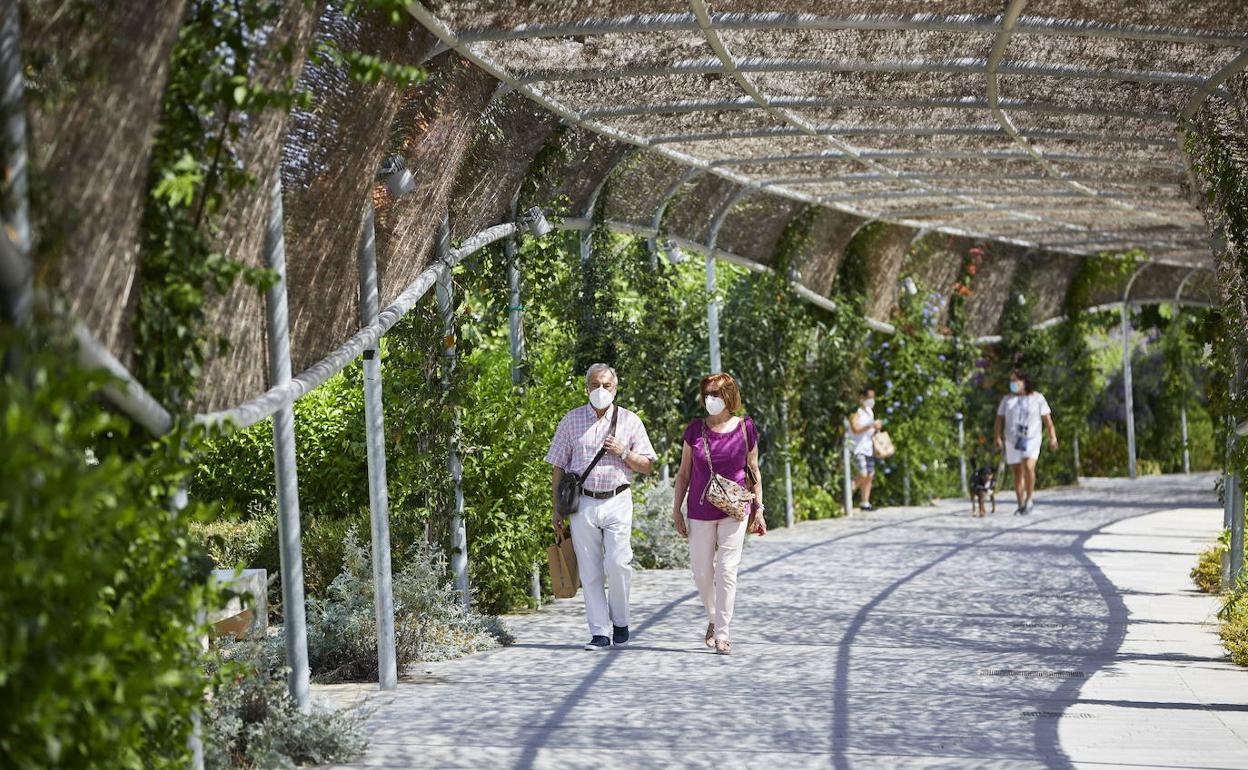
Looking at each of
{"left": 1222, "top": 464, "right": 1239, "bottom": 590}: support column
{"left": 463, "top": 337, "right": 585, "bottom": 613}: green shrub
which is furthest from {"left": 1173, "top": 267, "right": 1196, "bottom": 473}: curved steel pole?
{"left": 463, "top": 337, "right": 585, "bottom": 613}: green shrub

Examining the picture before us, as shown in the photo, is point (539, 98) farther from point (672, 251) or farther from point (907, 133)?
point (672, 251)

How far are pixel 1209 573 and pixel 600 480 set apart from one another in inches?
188

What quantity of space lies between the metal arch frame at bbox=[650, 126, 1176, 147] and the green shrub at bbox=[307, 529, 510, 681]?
3.22m

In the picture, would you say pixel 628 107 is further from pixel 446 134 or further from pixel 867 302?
pixel 867 302

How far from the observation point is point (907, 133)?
32.1 feet

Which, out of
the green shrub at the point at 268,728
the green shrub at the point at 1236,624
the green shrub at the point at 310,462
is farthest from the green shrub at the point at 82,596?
the green shrub at the point at 310,462

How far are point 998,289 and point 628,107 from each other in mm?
12946

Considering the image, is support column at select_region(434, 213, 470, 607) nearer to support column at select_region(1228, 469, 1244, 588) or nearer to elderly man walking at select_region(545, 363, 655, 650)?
elderly man walking at select_region(545, 363, 655, 650)

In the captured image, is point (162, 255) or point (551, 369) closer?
point (162, 255)

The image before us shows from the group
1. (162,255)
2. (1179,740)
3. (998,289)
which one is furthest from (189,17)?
(998,289)

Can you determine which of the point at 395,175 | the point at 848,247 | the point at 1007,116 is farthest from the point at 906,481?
the point at 395,175

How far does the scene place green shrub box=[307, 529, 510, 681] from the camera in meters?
7.65

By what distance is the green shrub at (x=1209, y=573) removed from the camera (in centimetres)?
1038

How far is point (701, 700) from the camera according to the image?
6914 mm
